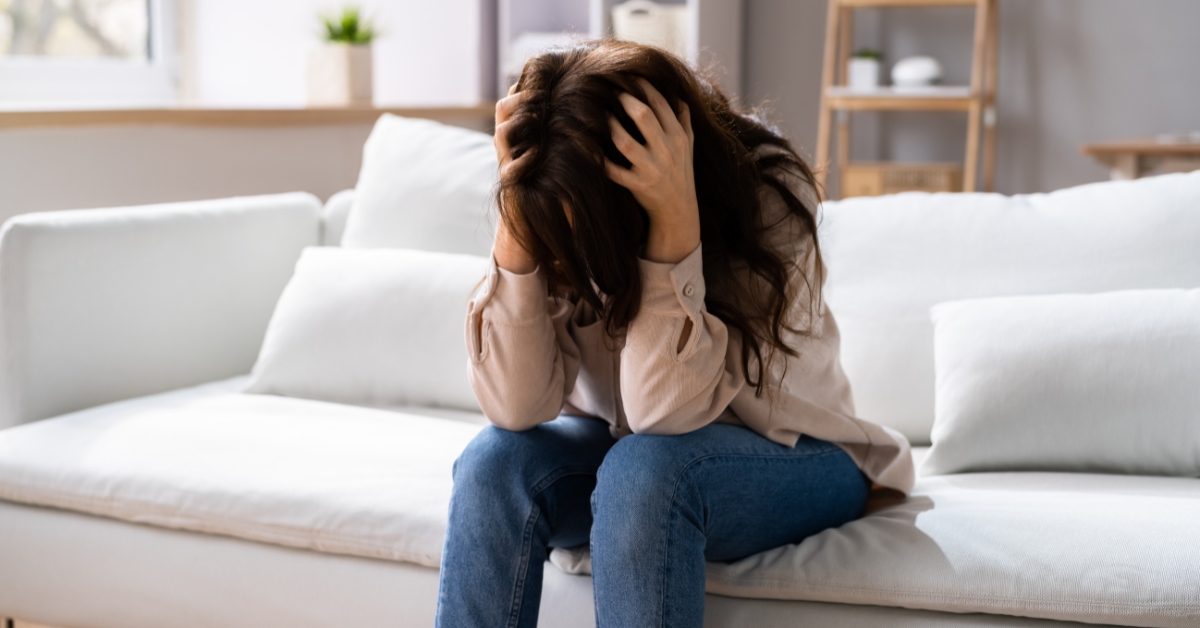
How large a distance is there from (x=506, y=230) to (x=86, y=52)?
2262mm

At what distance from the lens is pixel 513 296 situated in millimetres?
1121

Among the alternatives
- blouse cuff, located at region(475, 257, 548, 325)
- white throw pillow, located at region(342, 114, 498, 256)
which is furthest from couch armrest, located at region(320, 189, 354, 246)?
blouse cuff, located at region(475, 257, 548, 325)

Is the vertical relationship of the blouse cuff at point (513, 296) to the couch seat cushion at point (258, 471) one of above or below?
above

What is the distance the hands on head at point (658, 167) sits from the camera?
101cm

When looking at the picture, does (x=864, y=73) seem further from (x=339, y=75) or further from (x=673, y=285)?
(x=673, y=285)

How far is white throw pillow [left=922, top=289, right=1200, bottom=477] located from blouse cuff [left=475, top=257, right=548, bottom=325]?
59 cm

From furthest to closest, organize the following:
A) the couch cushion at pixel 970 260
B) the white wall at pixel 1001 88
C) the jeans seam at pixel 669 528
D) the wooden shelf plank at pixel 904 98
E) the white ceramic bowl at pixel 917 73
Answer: the white ceramic bowl at pixel 917 73
the wooden shelf plank at pixel 904 98
the white wall at pixel 1001 88
the couch cushion at pixel 970 260
the jeans seam at pixel 669 528

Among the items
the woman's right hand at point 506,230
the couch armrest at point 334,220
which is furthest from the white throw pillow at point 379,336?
the woman's right hand at point 506,230

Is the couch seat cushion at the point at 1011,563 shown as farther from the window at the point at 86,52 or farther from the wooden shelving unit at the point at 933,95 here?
the wooden shelving unit at the point at 933,95

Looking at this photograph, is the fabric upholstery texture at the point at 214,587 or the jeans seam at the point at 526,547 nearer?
the jeans seam at the point at 526,547

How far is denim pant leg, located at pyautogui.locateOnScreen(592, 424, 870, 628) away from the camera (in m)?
0.99

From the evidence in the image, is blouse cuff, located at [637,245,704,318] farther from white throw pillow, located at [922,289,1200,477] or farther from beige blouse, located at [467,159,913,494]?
white throw pillow, located at [922,289,1200,477]

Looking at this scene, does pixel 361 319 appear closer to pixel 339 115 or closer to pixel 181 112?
pixel 181 112

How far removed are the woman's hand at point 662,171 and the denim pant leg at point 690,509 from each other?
0.63 feet
